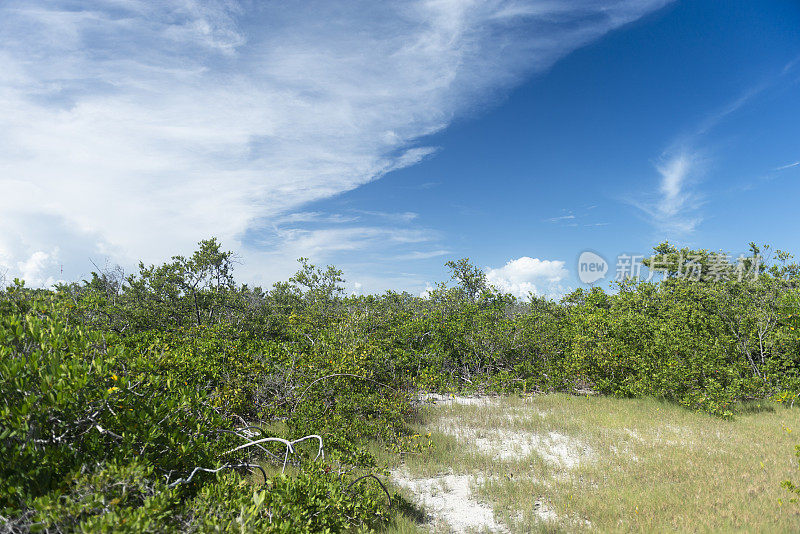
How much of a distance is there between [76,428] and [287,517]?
206cm

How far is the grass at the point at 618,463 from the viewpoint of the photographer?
5.42 m

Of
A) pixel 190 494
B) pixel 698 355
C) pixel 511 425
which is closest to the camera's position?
pixel 190 494

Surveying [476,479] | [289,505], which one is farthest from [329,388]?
[289,505]

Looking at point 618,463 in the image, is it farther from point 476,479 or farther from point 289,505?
point 289,505

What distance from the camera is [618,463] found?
293 inches

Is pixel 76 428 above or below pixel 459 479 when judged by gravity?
above

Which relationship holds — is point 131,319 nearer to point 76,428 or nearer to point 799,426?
point 76,428

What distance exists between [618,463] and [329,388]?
6105mm

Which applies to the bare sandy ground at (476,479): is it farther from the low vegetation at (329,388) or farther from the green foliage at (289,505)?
the green foliage at (289,505)

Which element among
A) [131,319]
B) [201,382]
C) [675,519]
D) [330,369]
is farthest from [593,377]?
[131,319]

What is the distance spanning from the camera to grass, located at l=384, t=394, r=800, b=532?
542 cm

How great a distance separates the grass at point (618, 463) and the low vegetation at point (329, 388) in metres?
0.07

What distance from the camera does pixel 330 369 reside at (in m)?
8.92

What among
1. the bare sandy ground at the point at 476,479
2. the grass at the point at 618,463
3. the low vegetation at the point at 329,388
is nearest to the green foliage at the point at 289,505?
the low vegetation at the point at 329,388
